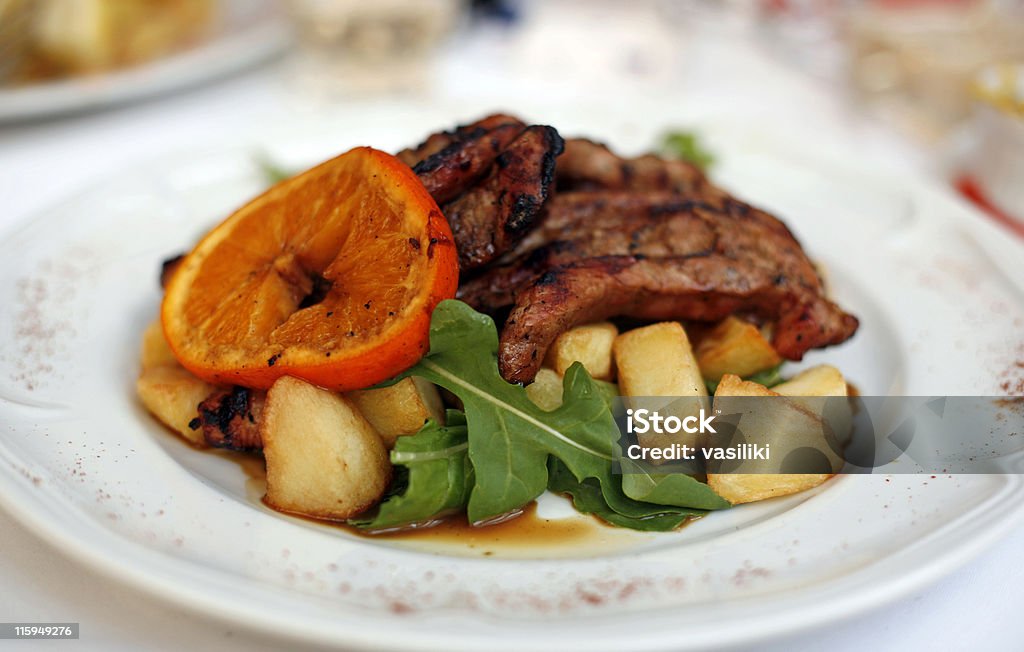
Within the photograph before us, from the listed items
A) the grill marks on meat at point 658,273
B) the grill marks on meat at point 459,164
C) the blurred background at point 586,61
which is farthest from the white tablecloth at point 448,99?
the grill marks on meat at point 459,164

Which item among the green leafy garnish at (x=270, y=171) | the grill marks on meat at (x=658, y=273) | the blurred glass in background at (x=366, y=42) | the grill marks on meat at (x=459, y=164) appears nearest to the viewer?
the grill marks on meat at (x=658, y=273)

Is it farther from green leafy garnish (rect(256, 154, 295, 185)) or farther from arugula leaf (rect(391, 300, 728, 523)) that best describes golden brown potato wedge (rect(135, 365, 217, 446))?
green leafy garnish (rect(256, 154, 295, 185))

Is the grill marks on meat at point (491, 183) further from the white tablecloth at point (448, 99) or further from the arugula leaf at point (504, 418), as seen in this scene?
the white tablecloth at point (448, 99)

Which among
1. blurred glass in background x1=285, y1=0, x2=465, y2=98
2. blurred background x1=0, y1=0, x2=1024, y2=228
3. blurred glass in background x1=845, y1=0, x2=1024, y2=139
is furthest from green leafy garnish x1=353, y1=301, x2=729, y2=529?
blurred glass in background x1=845, y1=0, x2=1024, y2=139

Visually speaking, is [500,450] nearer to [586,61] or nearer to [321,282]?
[321,282]

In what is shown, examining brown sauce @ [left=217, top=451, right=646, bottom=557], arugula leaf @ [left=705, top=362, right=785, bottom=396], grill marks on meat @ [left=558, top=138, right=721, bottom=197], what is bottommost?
brown sauce @ [left=217, top=451, right=646, bottom=557]

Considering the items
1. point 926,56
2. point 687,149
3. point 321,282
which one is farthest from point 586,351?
point 926,56
